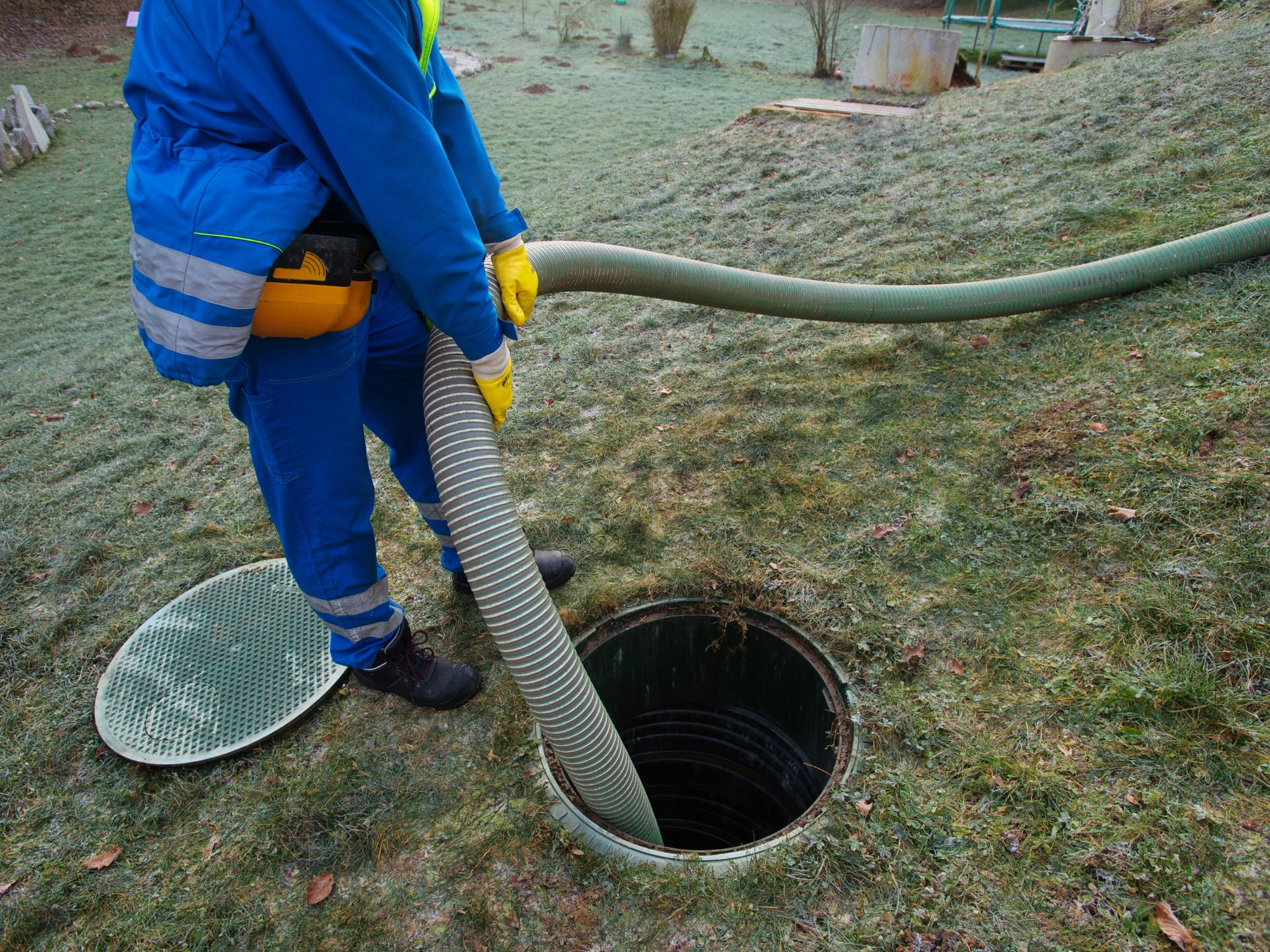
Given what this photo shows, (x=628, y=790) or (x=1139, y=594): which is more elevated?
(x=1139, y=594)

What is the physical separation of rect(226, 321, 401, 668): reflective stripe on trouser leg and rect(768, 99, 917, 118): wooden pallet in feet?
22.2

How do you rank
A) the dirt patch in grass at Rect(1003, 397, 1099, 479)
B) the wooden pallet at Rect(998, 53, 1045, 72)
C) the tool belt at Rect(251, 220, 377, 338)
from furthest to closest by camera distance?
the wooden pallet at Rect(998, 53, 1045, 72) → the dirt patch in grass at Rect(1003, 397, 1099, 479) → the tool belt at Rect(251, 220, 377, 338)

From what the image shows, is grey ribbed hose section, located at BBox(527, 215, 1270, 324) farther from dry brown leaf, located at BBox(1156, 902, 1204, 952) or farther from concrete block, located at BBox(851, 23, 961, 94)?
concrete block, located at BBox(851, 23, 961, 94)

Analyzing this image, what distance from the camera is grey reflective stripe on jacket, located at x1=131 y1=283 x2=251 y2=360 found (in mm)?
1463

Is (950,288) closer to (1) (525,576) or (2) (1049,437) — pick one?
(2) (1049,437)

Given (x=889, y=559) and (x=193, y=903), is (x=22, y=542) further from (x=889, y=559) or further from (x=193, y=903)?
(x=889, y=559)

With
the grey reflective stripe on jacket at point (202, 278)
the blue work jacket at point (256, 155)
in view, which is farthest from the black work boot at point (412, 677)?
the grey reflective stripe on jacket at point (202, 278)

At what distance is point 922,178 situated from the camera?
5.30m

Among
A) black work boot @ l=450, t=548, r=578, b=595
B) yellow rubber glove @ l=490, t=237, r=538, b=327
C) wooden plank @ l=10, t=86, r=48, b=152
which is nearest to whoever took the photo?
yellow rubber glove @ l=490, t=237, r=538, b=327

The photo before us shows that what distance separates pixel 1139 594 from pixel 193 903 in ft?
8.61

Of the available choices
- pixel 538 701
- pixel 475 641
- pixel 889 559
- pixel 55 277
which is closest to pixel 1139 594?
pixel 889 559

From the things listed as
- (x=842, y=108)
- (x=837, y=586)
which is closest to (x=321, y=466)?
(x=837, y=586)

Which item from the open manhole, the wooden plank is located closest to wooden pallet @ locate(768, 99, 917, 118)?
the open manhole

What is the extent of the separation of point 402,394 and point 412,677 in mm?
827
